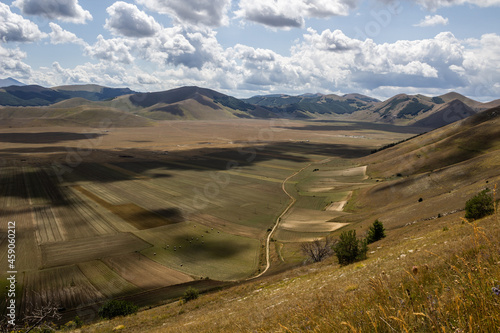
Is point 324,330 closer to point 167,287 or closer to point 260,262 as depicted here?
point 167,287

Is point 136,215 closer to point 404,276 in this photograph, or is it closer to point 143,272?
point 143,272

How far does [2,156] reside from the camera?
171 metres

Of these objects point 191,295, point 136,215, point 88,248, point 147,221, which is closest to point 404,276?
point 191,295

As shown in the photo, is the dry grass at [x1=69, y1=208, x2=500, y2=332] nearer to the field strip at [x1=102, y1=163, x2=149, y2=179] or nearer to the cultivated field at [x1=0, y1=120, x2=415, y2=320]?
the cultivated field at [x1=0, y1=120, x2=415, y2=320]

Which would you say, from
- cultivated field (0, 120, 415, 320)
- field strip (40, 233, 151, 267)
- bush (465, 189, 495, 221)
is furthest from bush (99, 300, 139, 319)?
bush (465, 189, 495, 221)

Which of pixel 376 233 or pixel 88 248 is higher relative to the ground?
pixel 376 233

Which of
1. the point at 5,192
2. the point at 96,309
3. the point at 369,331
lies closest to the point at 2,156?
the point at 5,192

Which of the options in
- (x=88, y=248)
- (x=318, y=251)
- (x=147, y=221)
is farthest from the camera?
(x=147, y=221)

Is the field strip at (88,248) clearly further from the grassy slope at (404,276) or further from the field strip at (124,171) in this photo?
the field strip at (124,171)

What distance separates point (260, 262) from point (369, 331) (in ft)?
182

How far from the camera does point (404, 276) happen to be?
41.4ft

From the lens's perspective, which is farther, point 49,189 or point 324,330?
point 49,189

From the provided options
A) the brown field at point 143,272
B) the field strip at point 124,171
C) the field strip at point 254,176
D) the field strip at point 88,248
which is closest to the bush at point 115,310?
the brown field at point 143,272

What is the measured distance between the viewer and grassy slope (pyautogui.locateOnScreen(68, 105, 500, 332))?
5.76 m
